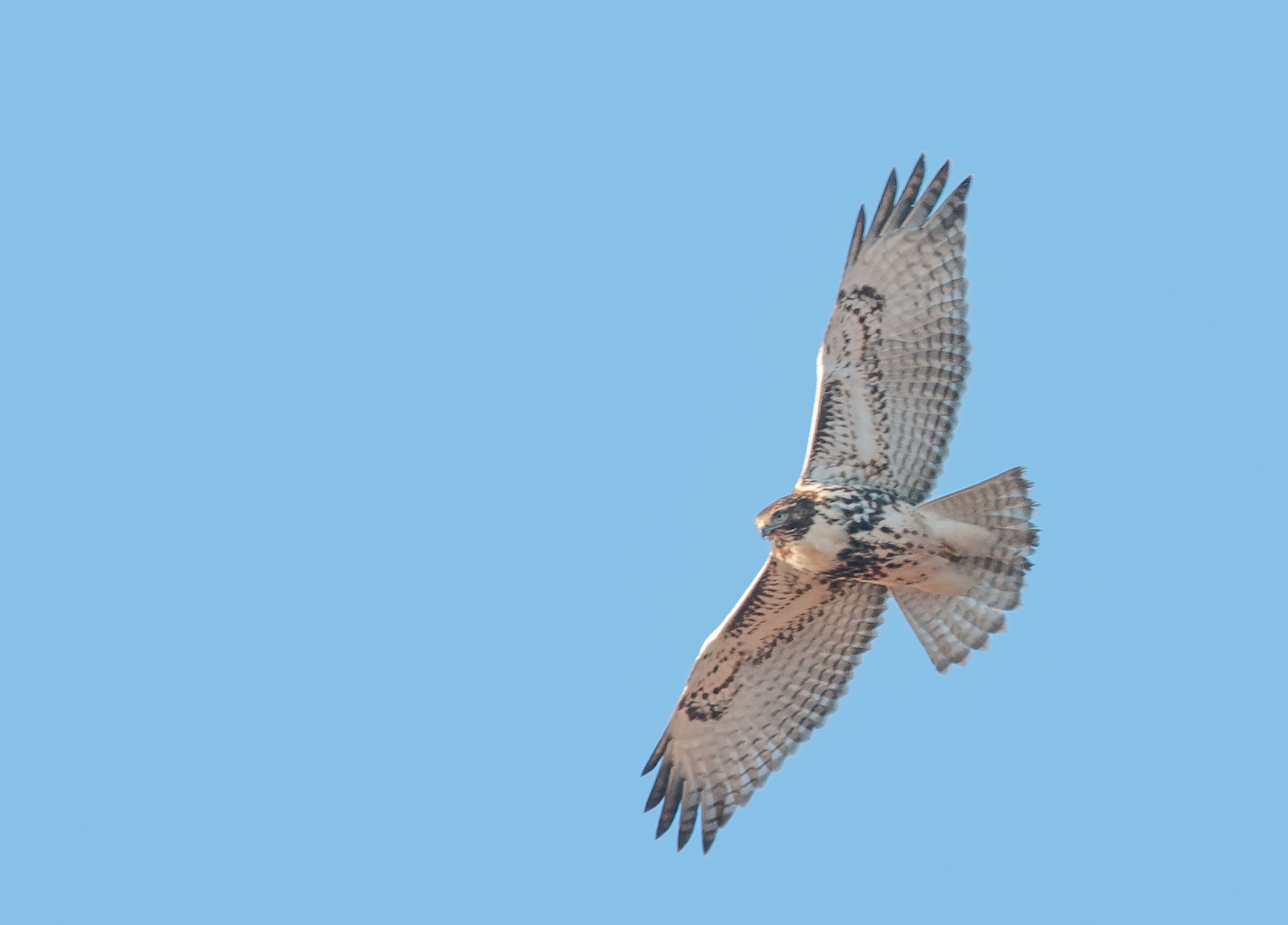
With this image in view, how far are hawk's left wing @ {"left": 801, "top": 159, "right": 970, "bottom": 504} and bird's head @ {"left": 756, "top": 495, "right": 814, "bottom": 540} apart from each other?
45 centimetres

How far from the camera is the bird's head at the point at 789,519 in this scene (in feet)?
30.2

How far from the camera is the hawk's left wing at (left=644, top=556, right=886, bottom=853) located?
9883mm

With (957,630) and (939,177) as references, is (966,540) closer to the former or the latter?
A: (957,630)

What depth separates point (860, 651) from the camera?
9.98m

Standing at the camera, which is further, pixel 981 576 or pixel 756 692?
pixel 756 692

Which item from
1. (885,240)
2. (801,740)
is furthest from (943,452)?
(801,740)

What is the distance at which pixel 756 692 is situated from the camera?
398 inches

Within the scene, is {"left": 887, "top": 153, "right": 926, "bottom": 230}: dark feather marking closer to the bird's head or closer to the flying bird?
the flying bird

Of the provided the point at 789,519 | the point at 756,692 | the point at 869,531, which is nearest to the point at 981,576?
the point at 869,531

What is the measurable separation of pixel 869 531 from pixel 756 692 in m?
1.42

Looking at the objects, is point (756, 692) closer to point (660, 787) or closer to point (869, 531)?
point (660, 787)

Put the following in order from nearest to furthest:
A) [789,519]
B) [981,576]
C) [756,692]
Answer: [789,519] < [981,576] < [756,692]

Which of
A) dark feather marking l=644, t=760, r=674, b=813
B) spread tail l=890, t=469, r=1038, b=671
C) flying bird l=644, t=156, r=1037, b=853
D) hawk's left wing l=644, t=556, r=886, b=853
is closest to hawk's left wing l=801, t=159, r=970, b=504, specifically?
flying bird l=644, t=156, r=1037, b=853

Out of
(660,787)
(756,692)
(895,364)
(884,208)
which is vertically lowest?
(660,787)
